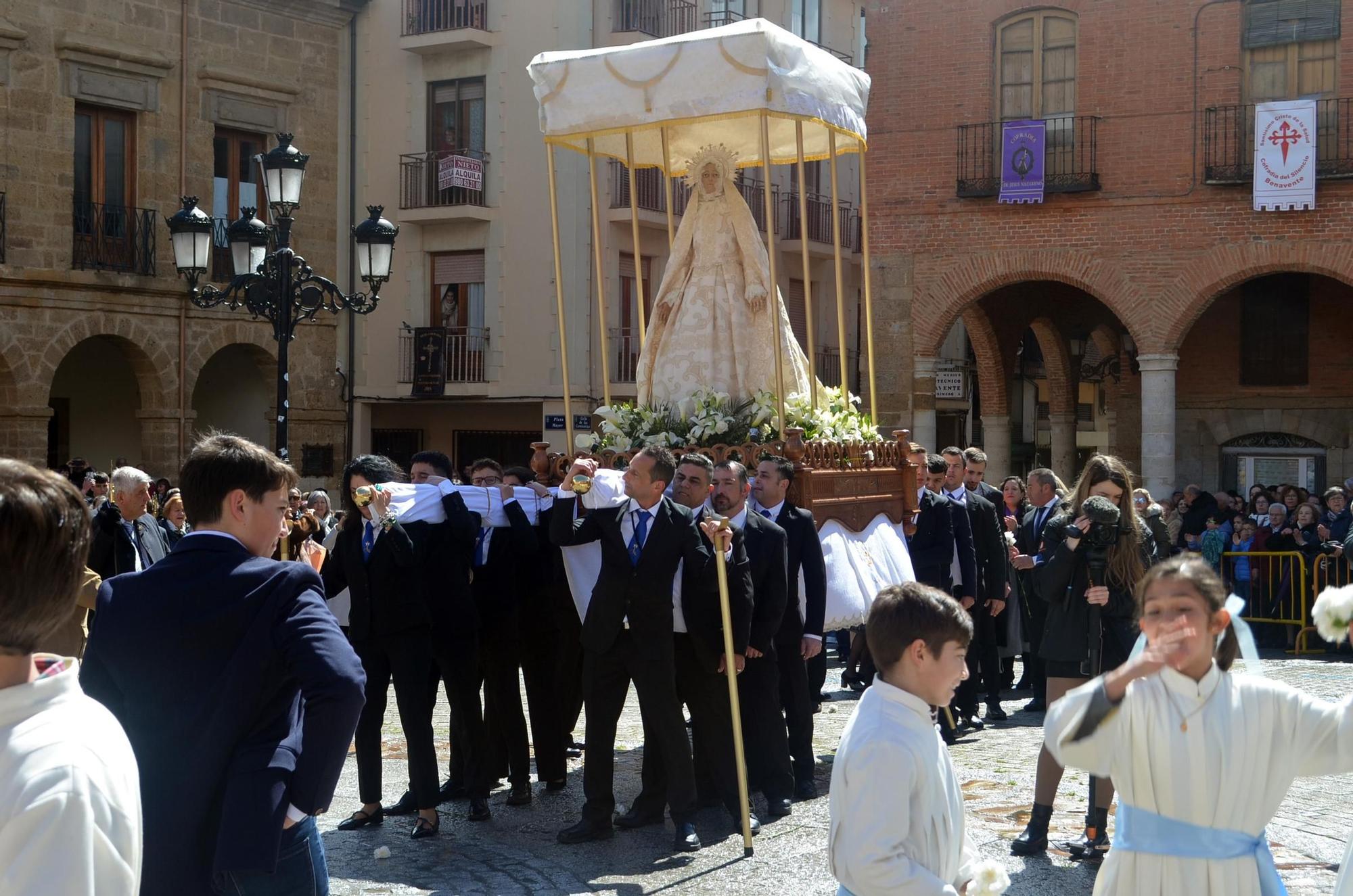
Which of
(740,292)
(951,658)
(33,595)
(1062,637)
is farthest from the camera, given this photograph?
(740,292)

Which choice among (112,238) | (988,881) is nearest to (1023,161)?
(112,238)

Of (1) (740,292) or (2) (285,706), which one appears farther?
(1) (740,292)

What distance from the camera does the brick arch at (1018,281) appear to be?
20.5m

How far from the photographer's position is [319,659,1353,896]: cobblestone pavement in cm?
631

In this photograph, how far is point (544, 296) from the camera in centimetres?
2519

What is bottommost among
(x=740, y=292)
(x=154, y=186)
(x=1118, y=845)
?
(x=1118, y=845)

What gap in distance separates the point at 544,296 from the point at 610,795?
18.6 m

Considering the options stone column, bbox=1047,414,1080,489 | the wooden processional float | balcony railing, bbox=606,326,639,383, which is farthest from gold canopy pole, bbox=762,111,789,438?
stone column, bbox=1047,414,1080,489

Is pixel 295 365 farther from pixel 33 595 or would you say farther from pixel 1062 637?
pixel 33 595

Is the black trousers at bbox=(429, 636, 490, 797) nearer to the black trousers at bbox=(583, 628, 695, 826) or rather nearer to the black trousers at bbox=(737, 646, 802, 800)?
the black trousers at bbox=(583, 628, 695, 826)

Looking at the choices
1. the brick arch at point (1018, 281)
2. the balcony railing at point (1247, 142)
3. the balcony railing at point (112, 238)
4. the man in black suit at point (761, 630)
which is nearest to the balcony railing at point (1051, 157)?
the brick arch at point (1018, 281)

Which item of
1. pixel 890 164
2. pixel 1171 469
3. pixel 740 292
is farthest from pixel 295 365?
pixel 740 292

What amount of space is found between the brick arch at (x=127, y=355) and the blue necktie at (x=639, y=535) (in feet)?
52.4

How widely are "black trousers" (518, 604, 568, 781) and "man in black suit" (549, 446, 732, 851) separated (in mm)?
937
